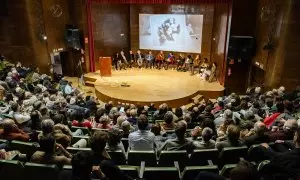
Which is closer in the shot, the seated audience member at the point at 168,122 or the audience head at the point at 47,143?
the audience head at the point at 47,143

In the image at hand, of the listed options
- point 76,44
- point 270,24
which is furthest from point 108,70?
point 270,24

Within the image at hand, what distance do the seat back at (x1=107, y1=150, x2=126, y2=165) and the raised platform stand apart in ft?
19.3

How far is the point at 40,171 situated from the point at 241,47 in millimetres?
9103

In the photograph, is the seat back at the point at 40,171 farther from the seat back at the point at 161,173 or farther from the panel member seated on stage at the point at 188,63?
the panel member seated on stage at the point at 188,63

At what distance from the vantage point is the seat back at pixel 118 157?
144 inches

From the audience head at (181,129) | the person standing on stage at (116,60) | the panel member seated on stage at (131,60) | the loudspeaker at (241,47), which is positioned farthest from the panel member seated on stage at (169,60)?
the audience head at (181,129)

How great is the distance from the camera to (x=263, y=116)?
5938 millimetres

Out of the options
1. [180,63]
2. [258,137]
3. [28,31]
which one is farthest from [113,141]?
[180,63]

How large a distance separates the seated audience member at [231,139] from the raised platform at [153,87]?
5750 mm

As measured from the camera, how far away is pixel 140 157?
374 centimetres

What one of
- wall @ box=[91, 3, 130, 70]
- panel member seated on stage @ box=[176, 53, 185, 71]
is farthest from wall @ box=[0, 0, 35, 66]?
panel member seated on stage @ box=[176, 53, 185, 71]

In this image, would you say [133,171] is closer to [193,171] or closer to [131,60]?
[193,171]

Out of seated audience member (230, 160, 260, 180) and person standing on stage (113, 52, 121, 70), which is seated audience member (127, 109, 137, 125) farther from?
person standing on stage (113, 52, 121, 70)

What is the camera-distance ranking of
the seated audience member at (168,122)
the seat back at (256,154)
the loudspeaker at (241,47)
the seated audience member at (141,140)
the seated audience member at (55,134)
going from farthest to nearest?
the loudspeaker at (241,47) → the seated audience member at (168,122) → the seated audience member at (141,140) → the seated audience member at (55,134) → the seat back at (256,154)
